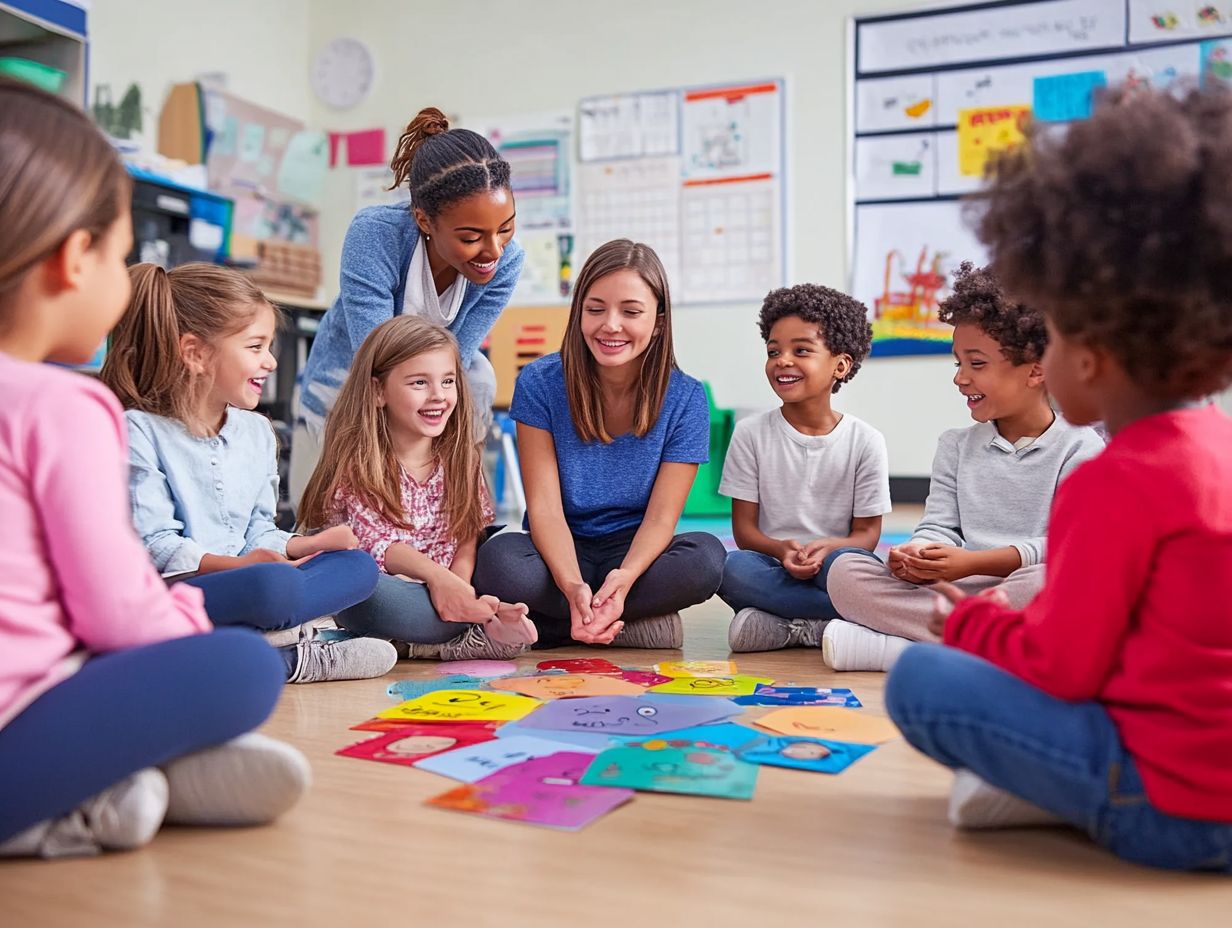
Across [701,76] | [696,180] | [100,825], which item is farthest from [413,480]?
[701,76]

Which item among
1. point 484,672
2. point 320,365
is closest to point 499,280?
point 320,365

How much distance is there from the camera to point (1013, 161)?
2.94 ft

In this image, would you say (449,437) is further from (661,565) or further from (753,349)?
(753,349)

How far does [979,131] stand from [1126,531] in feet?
11.3

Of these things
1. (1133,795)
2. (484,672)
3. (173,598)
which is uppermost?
(173,598)

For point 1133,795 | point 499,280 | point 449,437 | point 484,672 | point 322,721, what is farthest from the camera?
point 499,280

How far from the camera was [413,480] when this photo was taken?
1.86 metres

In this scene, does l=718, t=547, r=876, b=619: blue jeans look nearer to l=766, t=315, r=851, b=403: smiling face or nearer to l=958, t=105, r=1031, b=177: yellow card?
l=766, t=315, r=851, b=403: smiling face

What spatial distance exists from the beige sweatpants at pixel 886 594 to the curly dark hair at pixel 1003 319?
314 millimetres

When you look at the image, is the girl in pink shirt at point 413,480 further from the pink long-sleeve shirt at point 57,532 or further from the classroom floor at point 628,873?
the pink long-sleeve shirt at point 57,532

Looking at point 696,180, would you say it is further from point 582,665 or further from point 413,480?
point 582,665

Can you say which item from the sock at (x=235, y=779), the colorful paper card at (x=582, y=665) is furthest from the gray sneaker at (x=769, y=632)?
the sock at (x=235, y=779)

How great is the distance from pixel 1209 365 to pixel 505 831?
0.67 metres

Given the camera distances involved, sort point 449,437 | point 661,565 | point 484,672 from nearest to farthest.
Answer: point 484,672 < point 661,565 < point 449,437
